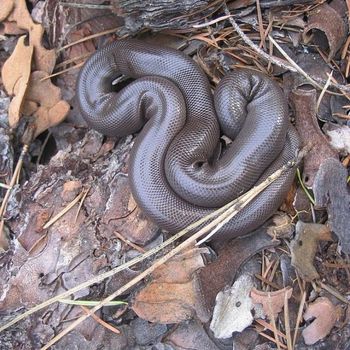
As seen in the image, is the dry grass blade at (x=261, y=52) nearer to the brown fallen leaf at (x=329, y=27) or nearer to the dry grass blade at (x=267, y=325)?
the brown fallen leaf at (x=329, y=27)

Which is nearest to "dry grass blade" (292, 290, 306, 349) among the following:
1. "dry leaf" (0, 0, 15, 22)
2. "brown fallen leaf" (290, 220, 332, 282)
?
"brown fallen leaf" (290, 220, 332, 282)

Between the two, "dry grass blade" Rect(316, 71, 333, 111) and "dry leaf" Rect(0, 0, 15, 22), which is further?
"dry leaf" Rect(0, 0, 15, 22)

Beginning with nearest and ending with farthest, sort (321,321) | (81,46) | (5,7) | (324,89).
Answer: (321,321), (324,89), (5,7), (81,46)

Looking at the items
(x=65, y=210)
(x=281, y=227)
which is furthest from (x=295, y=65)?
(x=65, y=210)

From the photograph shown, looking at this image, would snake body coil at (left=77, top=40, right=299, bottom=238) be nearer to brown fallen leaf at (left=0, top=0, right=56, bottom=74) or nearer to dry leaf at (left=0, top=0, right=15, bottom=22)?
brown fallen leaf at (left=0, top=0, right=56, bottom=74)

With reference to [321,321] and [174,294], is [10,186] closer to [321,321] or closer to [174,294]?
[174,294]

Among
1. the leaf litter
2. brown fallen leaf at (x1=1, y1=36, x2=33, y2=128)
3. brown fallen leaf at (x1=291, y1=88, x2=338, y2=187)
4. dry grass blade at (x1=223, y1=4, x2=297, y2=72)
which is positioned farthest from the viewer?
brown fallen leaf at (x1=1, y1=36, x2=33, y2=128)

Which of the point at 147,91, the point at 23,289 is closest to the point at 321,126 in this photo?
the point at 147,91

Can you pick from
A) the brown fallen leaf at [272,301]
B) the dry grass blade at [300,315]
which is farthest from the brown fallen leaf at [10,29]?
the dry grass blade at [300,315]
